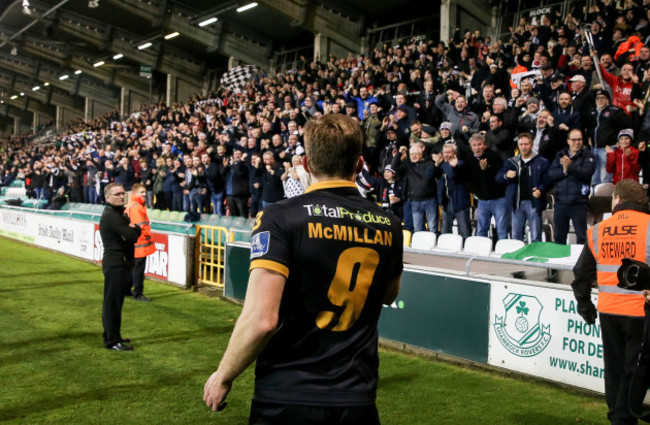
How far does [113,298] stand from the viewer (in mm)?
7074

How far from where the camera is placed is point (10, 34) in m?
42.8

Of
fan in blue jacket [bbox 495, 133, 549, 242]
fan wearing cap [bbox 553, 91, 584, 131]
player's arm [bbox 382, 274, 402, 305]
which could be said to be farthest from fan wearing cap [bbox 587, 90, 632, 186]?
player's arm [bbox 382, 274, 402, 305]

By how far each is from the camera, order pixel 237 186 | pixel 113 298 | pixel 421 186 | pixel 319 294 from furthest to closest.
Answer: pixel 237 186
pixel 421 186
pixel 113 298
pixel 319 294

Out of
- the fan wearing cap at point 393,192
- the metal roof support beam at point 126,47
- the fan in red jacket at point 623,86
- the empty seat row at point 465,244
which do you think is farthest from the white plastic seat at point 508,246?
the metal roof support beam at point 126,47

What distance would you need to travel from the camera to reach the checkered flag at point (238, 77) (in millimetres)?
31000

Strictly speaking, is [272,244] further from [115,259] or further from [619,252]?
[115,259]

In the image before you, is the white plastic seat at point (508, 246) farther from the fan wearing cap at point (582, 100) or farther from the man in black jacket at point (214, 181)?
the man in black jacket at point (214, 181)

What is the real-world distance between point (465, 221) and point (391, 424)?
17.9ft

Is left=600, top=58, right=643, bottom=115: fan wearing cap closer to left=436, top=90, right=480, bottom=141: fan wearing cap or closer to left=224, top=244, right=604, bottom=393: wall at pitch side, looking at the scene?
left=436, top=90, right=480, bottom=141: fan wearing cap

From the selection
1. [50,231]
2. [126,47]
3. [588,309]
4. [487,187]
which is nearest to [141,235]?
[487,187]

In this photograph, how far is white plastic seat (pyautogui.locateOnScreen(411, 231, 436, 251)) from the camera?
9.36 m

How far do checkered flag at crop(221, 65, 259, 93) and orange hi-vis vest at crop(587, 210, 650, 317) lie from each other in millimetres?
Answer: 27445

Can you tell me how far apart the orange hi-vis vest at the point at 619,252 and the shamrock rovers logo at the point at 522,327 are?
167 centimetres

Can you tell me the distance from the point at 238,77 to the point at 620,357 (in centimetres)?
2890
